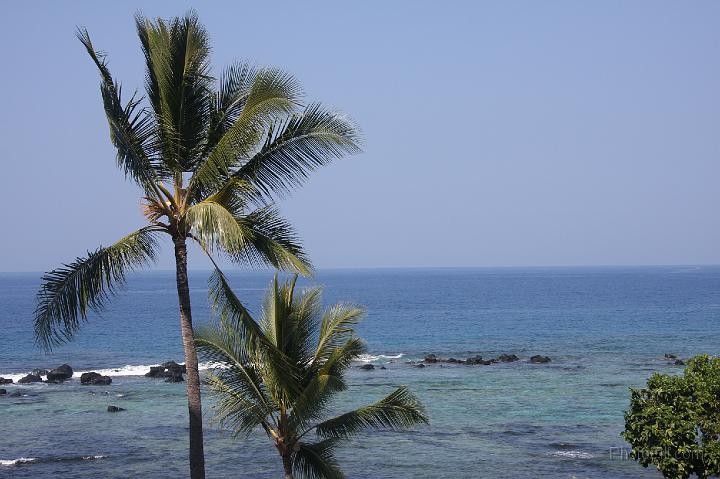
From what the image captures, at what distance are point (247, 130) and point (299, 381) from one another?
5.47 metres

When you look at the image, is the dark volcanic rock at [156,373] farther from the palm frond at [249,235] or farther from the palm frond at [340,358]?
the palm frond at [249,235]

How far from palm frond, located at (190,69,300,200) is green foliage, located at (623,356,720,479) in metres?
9.62

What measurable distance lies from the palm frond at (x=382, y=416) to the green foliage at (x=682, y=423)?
4.41 metres

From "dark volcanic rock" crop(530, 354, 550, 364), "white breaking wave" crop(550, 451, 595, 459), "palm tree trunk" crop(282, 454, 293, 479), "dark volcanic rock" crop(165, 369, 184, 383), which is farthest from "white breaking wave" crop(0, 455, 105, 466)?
"dark volcanic rock" crop(530, 354, 550, 364)

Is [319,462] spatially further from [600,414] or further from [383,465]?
[600,414]

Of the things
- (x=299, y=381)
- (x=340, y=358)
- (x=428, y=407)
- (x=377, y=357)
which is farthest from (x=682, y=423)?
(x=377, y=357)

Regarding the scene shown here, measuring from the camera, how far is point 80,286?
12117 mm

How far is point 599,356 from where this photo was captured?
6825 centimetres

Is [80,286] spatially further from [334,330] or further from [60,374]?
[60,374]

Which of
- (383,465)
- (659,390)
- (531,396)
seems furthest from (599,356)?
(659,390)

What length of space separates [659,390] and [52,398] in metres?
40.3

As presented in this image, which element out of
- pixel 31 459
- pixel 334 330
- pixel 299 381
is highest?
pixel 334 330

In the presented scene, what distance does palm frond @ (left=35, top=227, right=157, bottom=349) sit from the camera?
1189 cm

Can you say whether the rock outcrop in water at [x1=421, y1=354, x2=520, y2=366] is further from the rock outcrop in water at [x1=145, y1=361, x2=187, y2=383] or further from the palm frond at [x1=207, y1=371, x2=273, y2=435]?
the palm frond at [x1=207, y1=371, x2=273, y2=435]
